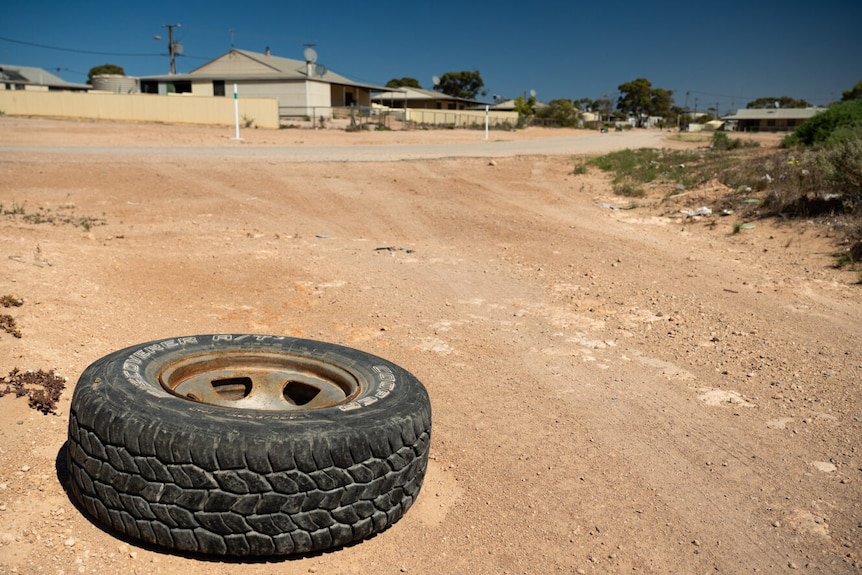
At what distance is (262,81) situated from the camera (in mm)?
49094

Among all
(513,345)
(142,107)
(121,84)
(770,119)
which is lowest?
(513,345)

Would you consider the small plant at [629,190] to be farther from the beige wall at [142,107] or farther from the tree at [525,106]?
the tree at [525,106]

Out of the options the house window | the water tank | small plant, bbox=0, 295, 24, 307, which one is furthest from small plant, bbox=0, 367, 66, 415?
the water tank

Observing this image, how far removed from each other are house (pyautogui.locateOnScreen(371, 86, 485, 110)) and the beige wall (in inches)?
1048

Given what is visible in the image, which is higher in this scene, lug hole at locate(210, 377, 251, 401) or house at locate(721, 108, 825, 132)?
house at locate(721, 108, 825, 132)

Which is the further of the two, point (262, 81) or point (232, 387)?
point (262, 81)

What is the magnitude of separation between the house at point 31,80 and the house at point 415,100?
29237mm

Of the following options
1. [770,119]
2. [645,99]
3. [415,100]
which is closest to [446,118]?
[415,100]

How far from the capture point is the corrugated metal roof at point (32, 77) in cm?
6486

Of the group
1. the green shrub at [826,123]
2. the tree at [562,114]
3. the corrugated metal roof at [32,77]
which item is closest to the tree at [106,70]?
the corrugated metal roof at [32,77]

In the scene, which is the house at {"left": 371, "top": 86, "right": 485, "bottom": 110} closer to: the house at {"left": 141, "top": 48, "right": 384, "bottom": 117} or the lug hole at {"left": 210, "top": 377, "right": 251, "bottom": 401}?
the house at {"left": 141, "top": 48, "right": 384, "bottom": 117}

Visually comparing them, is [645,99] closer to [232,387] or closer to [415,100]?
[415,100]

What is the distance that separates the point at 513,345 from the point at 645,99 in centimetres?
11814

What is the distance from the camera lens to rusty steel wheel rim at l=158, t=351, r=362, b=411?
404cm
